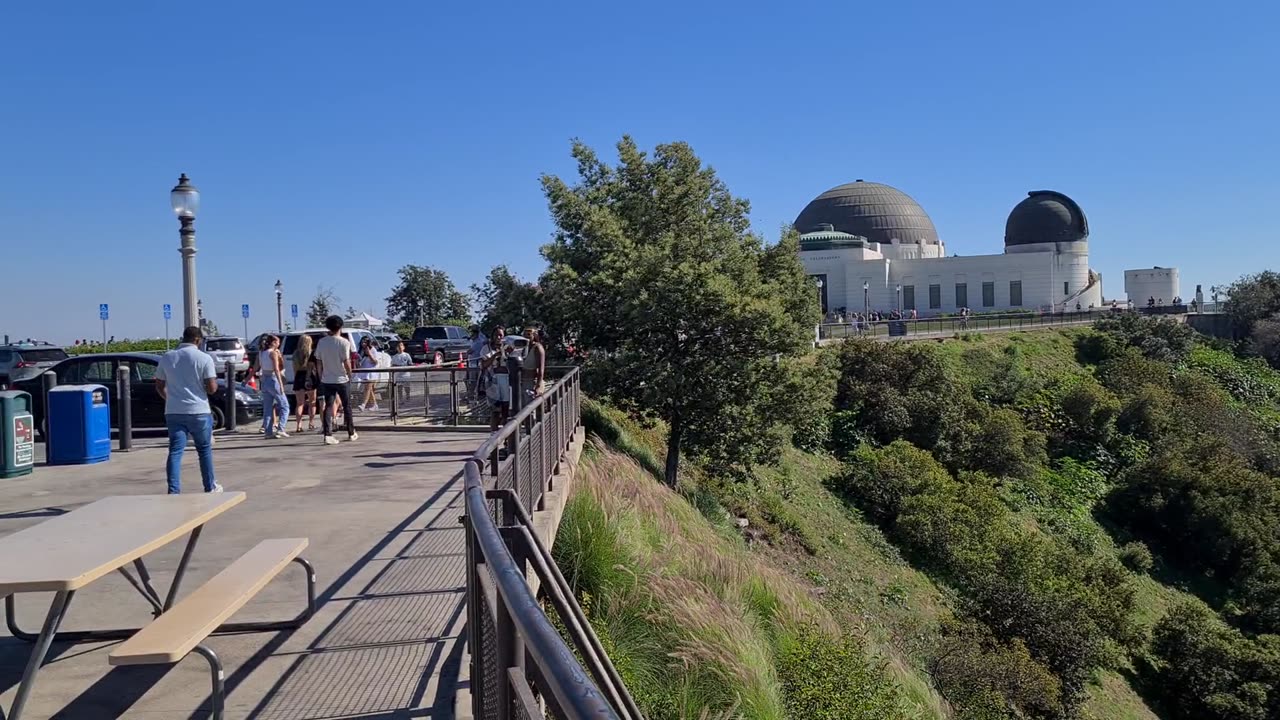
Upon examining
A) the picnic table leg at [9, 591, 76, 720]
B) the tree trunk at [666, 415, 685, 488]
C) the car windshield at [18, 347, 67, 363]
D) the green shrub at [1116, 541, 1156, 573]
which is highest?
the car windshield at [18, 347, 67, 363]

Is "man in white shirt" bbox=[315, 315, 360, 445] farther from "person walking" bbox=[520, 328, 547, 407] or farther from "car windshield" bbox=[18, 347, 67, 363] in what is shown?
"car windshield" bbox=[18, 347, 67, 363]

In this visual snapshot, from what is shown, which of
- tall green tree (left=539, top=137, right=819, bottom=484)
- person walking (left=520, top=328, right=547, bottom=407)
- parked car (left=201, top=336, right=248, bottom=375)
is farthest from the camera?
parked car (left=201, top=336, right=248, bottom=375)

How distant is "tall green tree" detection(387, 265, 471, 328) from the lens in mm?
61312

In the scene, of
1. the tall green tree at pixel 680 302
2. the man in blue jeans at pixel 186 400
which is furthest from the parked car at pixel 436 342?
the man in blue jeans at pixel 186 400

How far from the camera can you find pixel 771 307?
59.4 ft

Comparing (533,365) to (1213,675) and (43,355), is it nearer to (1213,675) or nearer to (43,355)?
(1213,675)

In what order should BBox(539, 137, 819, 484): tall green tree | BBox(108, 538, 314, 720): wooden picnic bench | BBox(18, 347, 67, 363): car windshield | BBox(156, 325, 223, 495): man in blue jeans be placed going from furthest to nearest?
BBox(18, 347, 67, 363): car windshield → BBox(539, 137, 819, 484): tall green tree → BBox(156, 325, 223, 495): man in blue jeans → BBox(108, 538, 314, 720): wooden picnic bench

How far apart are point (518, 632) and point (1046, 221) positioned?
89.1 meters

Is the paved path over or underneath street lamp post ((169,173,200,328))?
underneath

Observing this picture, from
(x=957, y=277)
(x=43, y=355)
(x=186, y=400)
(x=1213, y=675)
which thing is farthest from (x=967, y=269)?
(x=186, y=400)

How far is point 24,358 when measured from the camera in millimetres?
27484

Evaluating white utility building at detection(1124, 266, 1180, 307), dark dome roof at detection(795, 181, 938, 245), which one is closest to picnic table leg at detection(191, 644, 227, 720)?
dark dome roof at detection(795, 181, 938, 245)

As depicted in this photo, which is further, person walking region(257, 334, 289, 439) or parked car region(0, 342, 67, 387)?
parked car region(0, 342, 67, 387)

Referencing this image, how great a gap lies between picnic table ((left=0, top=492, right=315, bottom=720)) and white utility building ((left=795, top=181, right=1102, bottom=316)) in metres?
71.6
